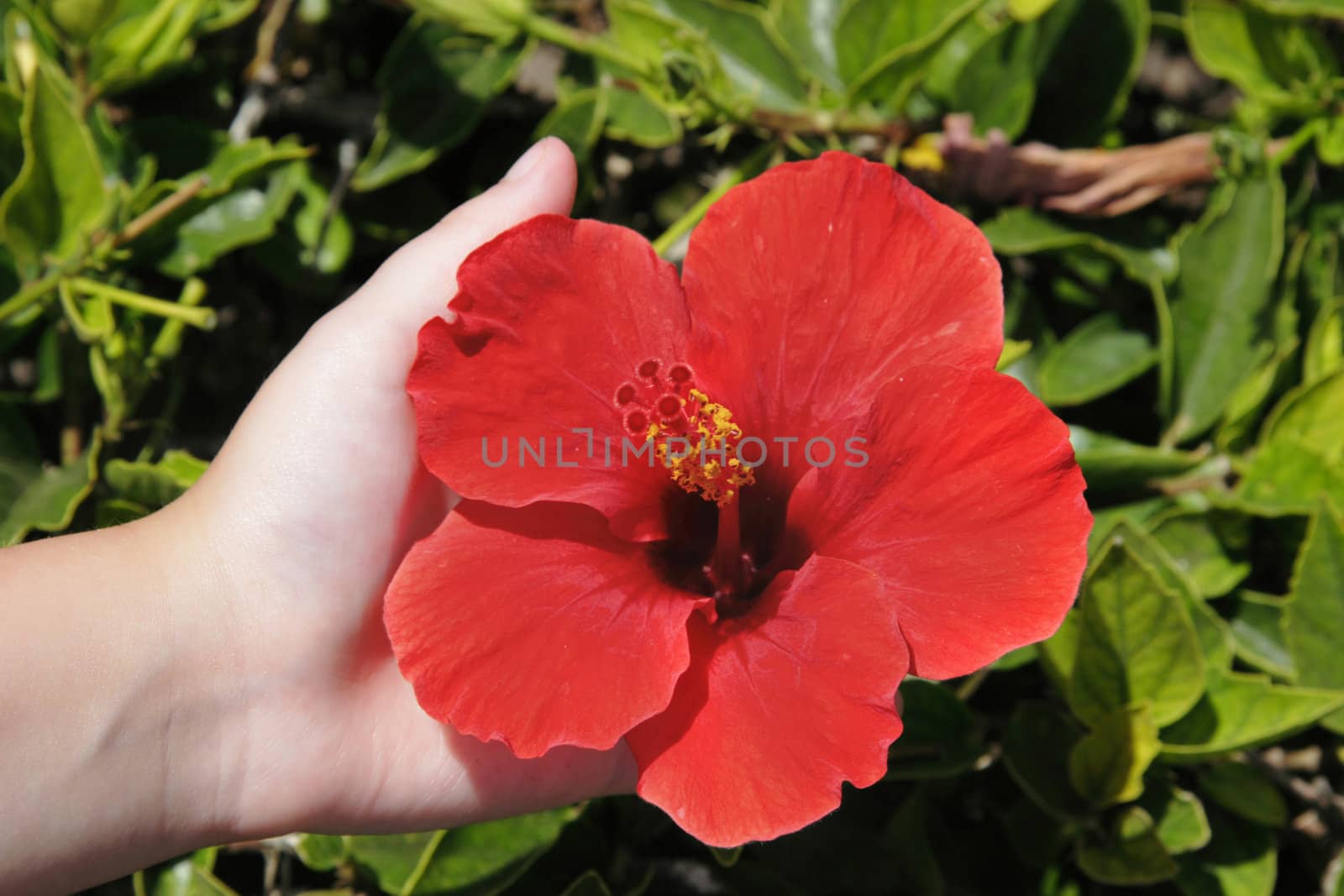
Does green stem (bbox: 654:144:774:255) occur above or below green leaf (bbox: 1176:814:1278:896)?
above

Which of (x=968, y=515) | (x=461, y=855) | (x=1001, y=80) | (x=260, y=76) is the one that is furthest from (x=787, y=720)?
(x=260, y=76)

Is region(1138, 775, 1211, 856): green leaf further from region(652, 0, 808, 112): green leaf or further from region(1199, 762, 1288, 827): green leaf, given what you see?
region(652, 0, 808, 112): green leaf

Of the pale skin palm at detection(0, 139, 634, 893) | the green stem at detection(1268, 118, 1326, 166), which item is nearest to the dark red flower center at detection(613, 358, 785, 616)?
the pale skin palm at detection(0, 139, 634, 893)

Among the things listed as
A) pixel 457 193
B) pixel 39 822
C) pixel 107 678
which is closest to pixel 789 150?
pixel 457 193

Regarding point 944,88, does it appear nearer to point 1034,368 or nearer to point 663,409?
point 1034,368

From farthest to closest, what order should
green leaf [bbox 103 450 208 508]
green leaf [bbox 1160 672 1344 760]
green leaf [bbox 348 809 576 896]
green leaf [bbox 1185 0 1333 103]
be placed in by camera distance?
green leaf [bbox 1185 0 1333 103] < green leaf [bbox 103 450 208 508] < green leaf [bbox 348 809 576 896] < green leaf [bbox 1160 672 1344 760]

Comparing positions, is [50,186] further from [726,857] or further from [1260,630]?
[1260,630]
